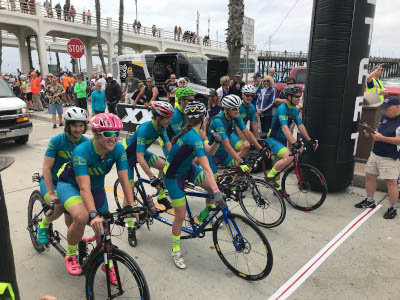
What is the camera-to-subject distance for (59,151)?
132 inches

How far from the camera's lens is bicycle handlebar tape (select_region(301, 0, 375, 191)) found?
514cm

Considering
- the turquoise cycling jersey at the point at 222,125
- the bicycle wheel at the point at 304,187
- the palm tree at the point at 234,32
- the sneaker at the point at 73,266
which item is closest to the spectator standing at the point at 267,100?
the bicycle wheel at the point at 304,187

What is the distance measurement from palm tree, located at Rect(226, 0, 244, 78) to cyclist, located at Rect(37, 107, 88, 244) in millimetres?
8828

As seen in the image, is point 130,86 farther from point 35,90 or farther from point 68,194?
point 68,194

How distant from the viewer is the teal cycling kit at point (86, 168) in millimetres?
2855

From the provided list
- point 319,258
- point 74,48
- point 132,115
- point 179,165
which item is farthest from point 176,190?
point 74,48

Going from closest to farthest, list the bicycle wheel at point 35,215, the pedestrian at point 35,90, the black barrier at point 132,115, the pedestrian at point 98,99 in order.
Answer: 1. the bicycle wheel at point 35,215
2. the black barrier at point 132,115
3. the pedestrian at point 98,99
4. the pedestrian at point 35,90

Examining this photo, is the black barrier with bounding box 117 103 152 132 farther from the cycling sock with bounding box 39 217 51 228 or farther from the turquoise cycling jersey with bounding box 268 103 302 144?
the cycling sock with bounding box 39 217 51 228

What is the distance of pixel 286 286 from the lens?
3.28 metres

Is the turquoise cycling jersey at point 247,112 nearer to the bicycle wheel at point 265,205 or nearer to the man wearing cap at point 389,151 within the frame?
the bicycle wheel at point 265,205

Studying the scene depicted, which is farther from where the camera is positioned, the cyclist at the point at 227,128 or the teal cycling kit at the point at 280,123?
the teal cycling kit at the point at 280,123

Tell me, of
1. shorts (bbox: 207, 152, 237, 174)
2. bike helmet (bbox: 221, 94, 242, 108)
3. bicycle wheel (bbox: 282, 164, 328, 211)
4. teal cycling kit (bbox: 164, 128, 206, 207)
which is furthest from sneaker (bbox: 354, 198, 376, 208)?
teal cycling kit (bbox: 164, 128, 206, 207)

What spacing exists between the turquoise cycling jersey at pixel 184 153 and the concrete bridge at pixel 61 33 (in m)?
25.2

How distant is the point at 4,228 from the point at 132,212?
0.93 metres
